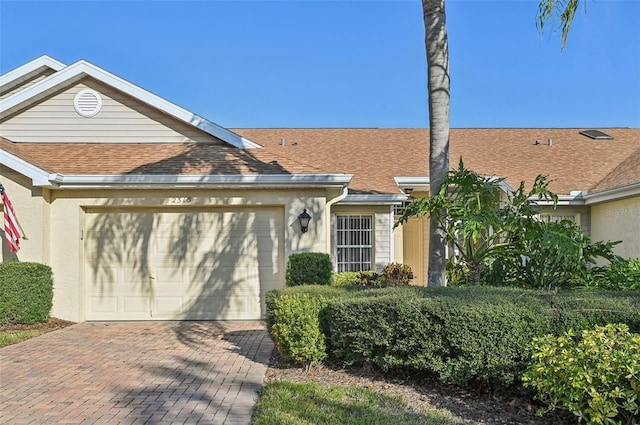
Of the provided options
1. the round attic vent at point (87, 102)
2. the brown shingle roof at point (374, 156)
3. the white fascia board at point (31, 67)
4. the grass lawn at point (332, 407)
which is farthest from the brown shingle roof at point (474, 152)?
the grass lawn at point (332, 407)

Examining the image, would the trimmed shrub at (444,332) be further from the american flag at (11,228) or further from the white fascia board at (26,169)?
the american flag at (11,228)

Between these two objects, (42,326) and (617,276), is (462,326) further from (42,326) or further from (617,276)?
(42,326)

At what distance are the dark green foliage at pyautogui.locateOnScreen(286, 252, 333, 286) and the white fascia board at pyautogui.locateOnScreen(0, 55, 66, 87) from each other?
9312mm

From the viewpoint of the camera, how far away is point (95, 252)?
34.0 ft

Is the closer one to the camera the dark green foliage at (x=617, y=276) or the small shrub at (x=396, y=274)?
the dark green foliage at (x=617, y=276)

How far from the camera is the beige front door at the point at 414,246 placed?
1482cm

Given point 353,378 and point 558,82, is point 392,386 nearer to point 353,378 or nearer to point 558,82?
point 353,378

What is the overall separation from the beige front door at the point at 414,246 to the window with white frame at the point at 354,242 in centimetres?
207

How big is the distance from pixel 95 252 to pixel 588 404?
32.1 feet

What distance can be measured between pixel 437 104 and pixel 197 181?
5.20 meters

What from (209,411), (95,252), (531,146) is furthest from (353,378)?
(531,146)

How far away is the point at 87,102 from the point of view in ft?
37.7

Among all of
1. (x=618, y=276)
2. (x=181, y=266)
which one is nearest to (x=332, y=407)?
(x=618, y=276)

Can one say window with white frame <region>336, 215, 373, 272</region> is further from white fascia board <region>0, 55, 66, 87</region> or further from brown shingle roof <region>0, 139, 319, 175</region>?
white fascia board <region>0, 55, 66, 87</region>
